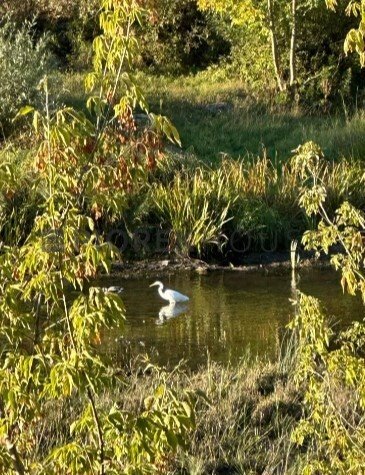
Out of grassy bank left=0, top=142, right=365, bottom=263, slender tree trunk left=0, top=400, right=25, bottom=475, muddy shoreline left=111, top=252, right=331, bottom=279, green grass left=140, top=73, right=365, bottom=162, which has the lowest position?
muddy shoreline left=111, top=252, right=331, bottom=279

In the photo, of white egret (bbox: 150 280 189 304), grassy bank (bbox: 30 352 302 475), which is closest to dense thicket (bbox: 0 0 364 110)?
white egret (bbox: 150 280 189 304)

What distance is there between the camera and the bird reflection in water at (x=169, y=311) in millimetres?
12266

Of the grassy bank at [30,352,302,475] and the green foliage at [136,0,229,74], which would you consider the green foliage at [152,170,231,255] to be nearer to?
the grassy bank at [30,352,302,475]

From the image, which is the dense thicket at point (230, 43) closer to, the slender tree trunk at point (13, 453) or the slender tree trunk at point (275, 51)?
the slender tree trunk at point (275, 51)

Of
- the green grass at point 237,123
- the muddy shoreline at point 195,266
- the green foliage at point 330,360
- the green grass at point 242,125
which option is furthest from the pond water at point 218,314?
the green grass at point 242,125

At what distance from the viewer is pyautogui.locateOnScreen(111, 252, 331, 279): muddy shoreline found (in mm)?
15391

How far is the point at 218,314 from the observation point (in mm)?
12594

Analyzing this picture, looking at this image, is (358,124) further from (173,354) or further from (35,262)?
(35,262)

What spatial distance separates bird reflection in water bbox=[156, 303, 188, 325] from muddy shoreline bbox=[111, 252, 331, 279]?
94.2 inches

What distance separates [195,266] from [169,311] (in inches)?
120

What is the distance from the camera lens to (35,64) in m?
20.4

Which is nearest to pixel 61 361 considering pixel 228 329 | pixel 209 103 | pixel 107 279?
pixel 228 329

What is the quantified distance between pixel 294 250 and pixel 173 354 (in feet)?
16.8

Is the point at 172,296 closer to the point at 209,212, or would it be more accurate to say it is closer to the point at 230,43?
the point at 209,212
